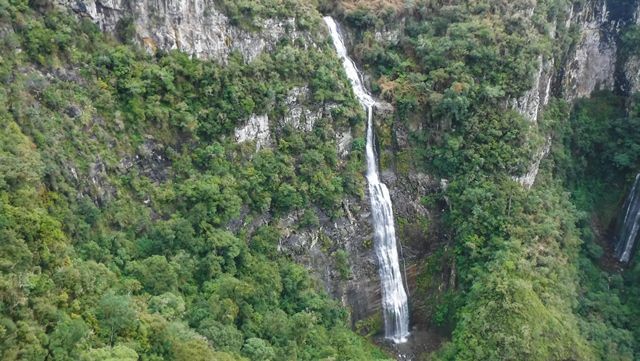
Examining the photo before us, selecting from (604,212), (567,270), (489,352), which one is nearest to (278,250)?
(489,352)

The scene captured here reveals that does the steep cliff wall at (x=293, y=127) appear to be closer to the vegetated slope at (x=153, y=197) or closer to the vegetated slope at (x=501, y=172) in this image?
the vegetated slope at (x=153, y=197)

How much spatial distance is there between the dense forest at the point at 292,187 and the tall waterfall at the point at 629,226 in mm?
651

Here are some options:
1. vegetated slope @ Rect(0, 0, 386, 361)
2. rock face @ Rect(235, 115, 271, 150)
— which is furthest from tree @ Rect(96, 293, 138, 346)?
rock face @ Rect(235, 115, 271, 150)

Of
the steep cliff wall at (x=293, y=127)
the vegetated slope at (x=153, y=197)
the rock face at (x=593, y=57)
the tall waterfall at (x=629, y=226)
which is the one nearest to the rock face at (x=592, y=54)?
the rock face at (x=593, y=57)

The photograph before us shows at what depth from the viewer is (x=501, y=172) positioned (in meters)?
29.8

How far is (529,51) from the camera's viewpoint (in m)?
31.0

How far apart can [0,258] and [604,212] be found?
3136 cm

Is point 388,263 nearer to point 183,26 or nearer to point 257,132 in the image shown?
point 257,132

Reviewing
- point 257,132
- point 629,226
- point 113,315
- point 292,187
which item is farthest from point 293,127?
point 629,226

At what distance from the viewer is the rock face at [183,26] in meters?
25.0

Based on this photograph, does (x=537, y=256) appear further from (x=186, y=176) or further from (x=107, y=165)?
(x=107, y=165)

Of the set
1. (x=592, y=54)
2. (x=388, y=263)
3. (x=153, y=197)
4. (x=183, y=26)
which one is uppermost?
(x=592, y=54)

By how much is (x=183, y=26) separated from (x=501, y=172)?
16.4 meters

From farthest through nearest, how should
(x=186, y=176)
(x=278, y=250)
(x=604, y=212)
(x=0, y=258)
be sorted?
(x=604, y=212), (x=278, y=250), (x=186, y=176), (x=0, y=258)
